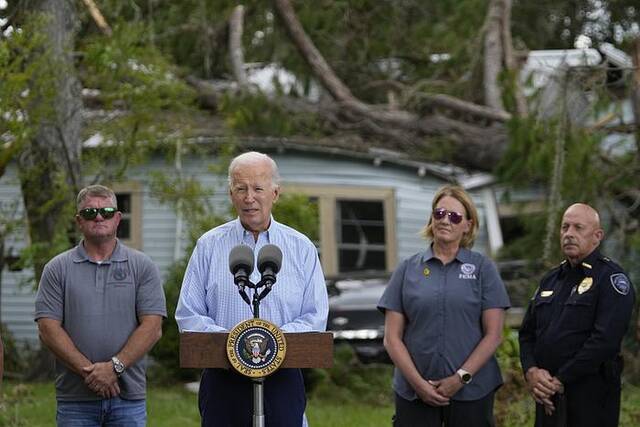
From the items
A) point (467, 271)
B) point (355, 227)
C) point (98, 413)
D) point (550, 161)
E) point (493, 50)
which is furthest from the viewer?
point (355, 227)

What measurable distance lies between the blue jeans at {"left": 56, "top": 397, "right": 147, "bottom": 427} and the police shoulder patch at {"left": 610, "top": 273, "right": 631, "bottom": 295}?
102 inches

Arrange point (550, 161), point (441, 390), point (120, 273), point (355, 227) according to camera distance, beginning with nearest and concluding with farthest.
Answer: point (120, 273) → point (441, 390) → point (550, 161) → point (355, 227)

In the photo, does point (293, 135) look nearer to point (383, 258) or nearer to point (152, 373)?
point (383, 258)

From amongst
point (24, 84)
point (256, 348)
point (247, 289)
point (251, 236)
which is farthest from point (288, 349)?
point (24, 84)

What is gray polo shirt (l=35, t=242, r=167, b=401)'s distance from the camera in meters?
6.59

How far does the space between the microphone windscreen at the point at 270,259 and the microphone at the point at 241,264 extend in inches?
1.8

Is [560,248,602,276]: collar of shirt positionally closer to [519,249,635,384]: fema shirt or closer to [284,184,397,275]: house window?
[519,249,635,384]: fema shirt

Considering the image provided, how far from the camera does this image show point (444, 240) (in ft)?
23.1

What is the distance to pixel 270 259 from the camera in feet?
17.8

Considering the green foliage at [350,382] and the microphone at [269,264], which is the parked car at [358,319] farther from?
the microphone at [269,264]

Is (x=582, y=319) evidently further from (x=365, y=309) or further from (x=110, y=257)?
(x=365, y=309)

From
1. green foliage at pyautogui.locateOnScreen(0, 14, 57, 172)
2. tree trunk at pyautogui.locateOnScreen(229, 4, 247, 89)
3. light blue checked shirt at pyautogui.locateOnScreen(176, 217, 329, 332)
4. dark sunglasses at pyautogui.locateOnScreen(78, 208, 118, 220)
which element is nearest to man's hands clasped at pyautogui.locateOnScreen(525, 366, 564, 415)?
light blue checked shirt at pyautogui.locateOnScreen(176, 217, 329, 332)

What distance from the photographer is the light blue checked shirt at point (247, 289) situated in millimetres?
5824

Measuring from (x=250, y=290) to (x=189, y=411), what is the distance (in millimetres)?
5680
